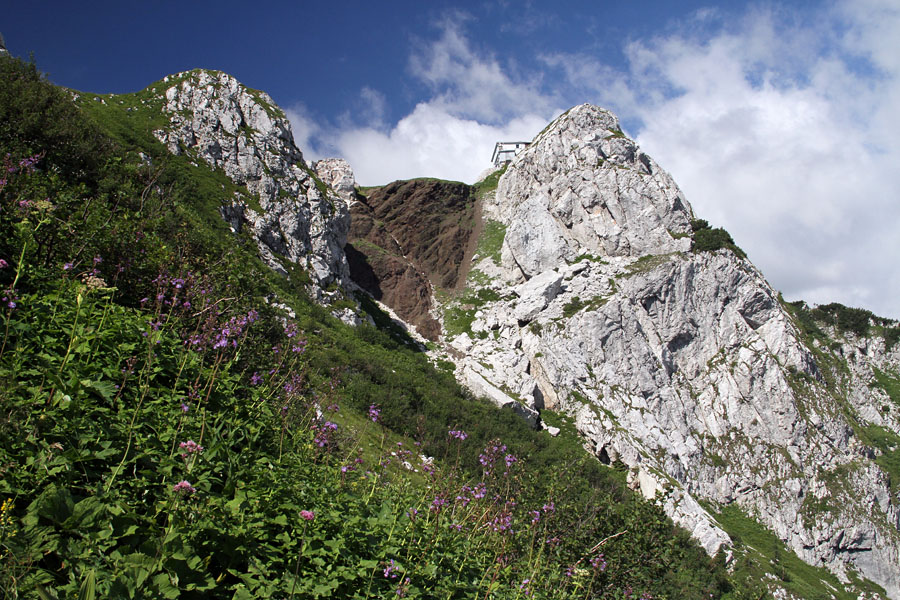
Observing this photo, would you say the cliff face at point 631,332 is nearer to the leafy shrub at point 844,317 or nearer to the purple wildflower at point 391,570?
the leafy shrub at point 844,317

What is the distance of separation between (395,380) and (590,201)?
3841 centimetres

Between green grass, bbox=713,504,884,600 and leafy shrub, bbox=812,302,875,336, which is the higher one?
leafy shrub, bbox=812,302,875,336

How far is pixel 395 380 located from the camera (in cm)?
2186

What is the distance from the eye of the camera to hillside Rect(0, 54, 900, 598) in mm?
3145

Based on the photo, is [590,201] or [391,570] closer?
[391,570]

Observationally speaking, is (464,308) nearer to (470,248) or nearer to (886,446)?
(470,248)

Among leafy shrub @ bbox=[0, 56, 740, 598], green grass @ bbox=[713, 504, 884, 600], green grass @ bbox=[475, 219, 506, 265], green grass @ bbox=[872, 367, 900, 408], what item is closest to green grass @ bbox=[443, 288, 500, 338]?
green grass @ bbox=[475, 219, 506, 265]

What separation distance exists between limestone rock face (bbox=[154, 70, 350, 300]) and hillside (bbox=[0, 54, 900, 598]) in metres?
0.30

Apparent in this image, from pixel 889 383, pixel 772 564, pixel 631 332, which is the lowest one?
pixel 772 564

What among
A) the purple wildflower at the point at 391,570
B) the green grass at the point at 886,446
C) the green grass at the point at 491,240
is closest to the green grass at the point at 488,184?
the green grass at the point at 491,240

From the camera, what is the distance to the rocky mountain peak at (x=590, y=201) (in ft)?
158

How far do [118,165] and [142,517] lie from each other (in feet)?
37.8

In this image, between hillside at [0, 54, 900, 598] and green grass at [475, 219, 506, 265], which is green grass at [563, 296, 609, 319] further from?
green grass at [475, 219, 506, 265]

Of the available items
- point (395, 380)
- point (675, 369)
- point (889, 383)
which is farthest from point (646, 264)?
point (889, 383)
